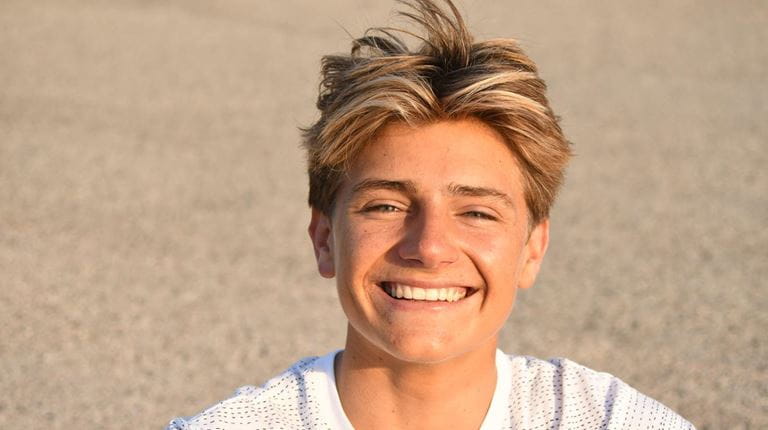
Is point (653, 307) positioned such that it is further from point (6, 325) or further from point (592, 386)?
→ point (592, 386)

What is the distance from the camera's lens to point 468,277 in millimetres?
3322

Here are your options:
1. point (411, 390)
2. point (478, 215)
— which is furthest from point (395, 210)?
point (411, 390)

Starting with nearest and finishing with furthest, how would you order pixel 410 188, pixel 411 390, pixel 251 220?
pixel 410 188, pixel 411 390, pixel 251 220

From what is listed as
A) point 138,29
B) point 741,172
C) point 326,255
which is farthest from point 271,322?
point 138,29

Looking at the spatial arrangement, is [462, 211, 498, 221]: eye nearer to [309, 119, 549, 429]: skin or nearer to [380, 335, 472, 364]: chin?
[309, 119, 549, 429]: skin

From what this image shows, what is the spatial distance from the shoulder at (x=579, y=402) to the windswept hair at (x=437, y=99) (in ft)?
1.71

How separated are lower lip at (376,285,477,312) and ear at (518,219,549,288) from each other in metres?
0.44

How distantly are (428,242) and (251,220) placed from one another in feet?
29.0

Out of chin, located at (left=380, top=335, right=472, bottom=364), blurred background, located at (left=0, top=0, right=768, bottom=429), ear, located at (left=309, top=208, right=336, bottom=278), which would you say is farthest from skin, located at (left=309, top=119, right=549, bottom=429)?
blurred background, located at (left=0, top=0, right=768, bottom=429)

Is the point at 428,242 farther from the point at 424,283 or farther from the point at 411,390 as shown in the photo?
the point at 411,390

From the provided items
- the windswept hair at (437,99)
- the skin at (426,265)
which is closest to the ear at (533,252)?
the windswept hair at (437,99)

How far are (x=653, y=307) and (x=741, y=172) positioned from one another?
4831 mm

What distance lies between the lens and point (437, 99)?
339 cm

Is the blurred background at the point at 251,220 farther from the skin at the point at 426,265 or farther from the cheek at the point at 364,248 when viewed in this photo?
the cheek at the point at 364,248
